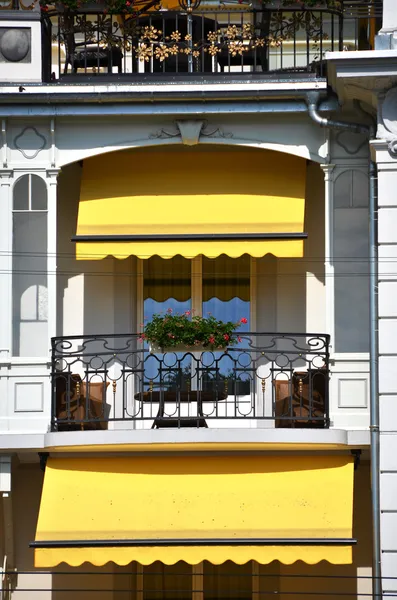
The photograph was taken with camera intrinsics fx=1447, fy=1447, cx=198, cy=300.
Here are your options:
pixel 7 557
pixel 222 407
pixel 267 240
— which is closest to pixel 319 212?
pixel 267 240

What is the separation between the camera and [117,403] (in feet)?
62.3

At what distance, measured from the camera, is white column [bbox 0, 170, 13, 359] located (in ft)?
58.6

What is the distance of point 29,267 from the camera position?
18078 millimetres

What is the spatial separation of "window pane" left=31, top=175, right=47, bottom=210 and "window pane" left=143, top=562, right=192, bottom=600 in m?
5.01

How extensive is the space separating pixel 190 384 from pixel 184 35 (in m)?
4.49

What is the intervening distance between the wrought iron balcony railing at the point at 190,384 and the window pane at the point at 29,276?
40cm

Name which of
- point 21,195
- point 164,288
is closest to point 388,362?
point 164,288

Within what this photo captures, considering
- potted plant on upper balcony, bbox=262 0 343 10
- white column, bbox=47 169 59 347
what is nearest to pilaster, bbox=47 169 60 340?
white column, bbox=47 169 59 347

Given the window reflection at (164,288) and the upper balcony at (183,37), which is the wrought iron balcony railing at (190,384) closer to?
the window reflection at (164,288)

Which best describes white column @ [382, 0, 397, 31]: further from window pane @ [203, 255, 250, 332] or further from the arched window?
the arched window

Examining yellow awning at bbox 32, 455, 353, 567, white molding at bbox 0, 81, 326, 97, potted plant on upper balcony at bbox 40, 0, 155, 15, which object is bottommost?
yellow awning at bbox 32, 455, 353, 567

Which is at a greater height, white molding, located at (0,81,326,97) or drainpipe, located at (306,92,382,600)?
white molding, located at (0,81,326,97)

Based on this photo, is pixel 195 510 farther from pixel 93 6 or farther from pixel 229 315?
pixel 93 6

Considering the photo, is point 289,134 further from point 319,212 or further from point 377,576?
point 377,576
